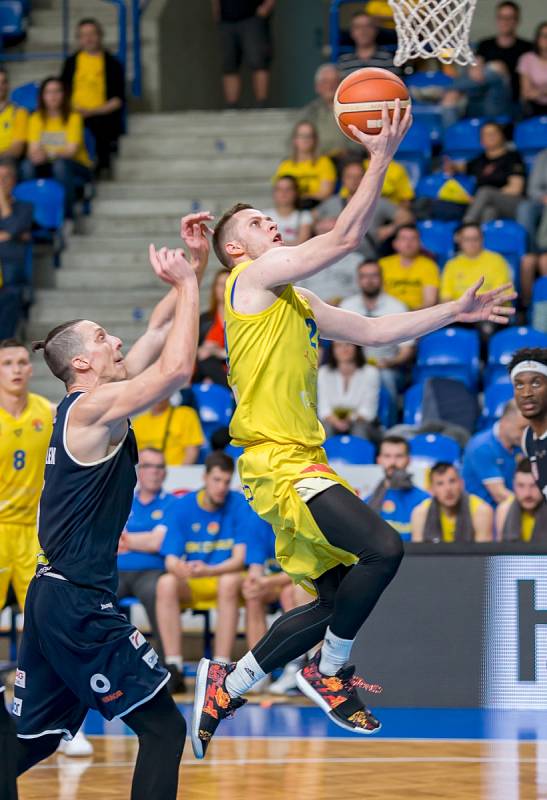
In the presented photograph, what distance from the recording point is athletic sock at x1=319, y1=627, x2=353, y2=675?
6016mm

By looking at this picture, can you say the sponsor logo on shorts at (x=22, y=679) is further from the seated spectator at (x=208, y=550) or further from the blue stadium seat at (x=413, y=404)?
the blue stadium seat at (x=413, y=404)

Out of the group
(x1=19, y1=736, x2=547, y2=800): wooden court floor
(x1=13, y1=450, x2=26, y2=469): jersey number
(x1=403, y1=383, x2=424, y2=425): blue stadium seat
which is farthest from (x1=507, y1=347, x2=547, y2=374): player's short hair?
(x1=403, y1=383, x2=424, y2=425): blue stadium seat

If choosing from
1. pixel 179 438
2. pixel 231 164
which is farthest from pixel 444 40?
pixel 231 164

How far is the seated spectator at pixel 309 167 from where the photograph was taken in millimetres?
14242

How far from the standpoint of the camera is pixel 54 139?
1525 cm

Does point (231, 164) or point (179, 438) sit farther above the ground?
point (231, 164)

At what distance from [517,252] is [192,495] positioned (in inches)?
167

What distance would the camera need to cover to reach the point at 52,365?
5609 millimetres

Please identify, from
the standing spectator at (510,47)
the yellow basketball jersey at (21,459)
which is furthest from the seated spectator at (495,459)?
the standing spectator at (510,47)

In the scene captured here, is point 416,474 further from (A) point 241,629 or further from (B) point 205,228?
(B) point 205,228

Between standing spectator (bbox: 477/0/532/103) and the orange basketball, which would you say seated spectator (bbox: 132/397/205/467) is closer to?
standing spectator (bbox: 477/0/532/103)

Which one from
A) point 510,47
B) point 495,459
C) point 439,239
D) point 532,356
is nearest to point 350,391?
point 495,459

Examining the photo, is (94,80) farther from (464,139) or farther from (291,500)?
(291,500)

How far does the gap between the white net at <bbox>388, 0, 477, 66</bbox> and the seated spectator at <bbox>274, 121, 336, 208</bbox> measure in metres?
5.92
